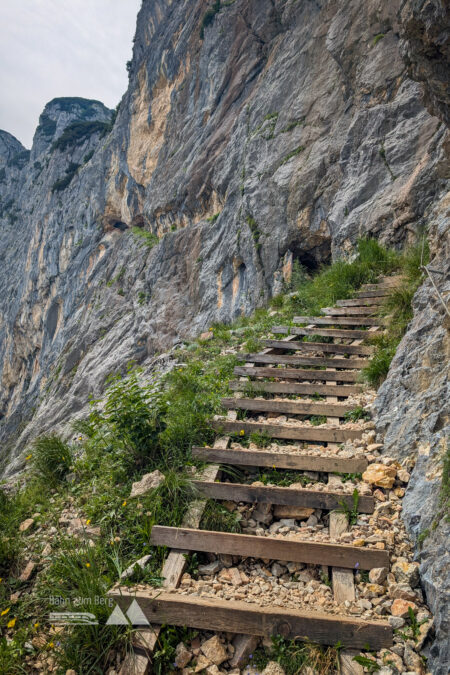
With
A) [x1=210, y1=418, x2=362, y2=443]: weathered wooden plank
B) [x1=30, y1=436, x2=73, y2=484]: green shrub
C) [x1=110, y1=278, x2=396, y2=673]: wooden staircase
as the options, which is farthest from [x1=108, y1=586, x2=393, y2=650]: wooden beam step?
[x1=30, y1=436, x2=73, y2=484]: green shrub

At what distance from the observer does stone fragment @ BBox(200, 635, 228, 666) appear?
191cm

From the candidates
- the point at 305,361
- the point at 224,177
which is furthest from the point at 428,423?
the point at 224,177

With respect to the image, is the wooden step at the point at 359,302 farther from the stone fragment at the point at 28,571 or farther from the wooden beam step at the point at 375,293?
the stone fragment at the point at 28,571

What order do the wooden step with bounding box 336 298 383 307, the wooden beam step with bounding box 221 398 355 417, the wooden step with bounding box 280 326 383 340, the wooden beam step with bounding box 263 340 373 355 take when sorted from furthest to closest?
the wooden step with bounding box 336 298 383 307, the wooden step with bounding box 280 326 383 340, the wooden beam step with bounding box 263 340 373 355, the wooden beam step with bounding box 221 398 355 417

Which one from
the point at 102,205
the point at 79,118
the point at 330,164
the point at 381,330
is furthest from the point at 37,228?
the point at 381,330

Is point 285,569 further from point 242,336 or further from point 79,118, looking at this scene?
point 79,118

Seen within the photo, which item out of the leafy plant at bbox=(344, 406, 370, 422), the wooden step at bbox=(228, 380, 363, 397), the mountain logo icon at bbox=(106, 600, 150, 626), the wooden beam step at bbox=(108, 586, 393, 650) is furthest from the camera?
the wooden step at bbox=(228, 380, 363, 397)

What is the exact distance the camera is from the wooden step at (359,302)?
638cm

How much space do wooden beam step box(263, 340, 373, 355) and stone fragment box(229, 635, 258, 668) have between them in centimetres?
391

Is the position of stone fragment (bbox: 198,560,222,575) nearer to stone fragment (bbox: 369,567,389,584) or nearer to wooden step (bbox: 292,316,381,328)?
stone fragment (bbox: 369,567,389,584)

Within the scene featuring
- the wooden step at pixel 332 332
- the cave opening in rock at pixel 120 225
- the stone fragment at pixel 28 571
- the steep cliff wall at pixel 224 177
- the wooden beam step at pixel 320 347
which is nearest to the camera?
the stone fragment at pixel 28 571

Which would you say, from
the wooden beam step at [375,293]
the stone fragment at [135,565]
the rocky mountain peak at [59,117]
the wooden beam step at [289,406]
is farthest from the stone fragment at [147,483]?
the rocky mountain peak at [59,117]

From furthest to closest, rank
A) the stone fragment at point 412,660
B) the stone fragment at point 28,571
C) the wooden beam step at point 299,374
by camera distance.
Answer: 1. the wooden beam step at point 299,374
2. the stone fragment at point 28,571
3. the stone fragment at point 412,660

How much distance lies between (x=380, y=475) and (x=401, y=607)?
3.20 feet
